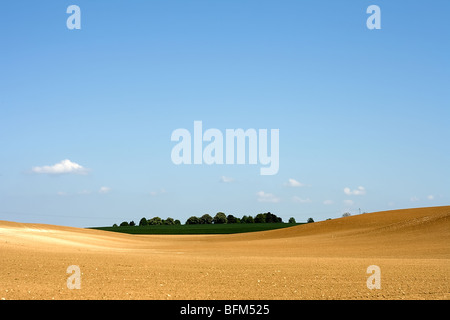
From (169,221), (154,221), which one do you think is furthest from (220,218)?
(154,221)

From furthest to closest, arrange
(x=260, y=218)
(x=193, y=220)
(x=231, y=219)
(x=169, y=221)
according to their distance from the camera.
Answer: (x=231, y=219) < (x=193, y=220) < (x=169, y=221) < (x=260, y=218)

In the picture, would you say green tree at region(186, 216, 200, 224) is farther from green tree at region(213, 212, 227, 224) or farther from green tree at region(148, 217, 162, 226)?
green tree at region(148, 217, 162, 226)

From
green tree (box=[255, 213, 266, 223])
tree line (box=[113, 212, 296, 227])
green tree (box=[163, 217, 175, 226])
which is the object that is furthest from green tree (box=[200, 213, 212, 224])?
green tree (box=[255, 213, 266, 223])

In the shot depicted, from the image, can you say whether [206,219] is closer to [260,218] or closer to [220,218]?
[220,218]

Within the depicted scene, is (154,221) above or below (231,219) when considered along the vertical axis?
below

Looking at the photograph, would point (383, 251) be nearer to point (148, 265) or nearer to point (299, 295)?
point (148, 265)

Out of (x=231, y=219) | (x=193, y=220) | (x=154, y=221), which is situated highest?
(x=231, y=219)

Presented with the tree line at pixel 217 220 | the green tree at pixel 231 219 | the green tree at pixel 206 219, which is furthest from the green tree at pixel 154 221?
the green tree at pixel 231 219

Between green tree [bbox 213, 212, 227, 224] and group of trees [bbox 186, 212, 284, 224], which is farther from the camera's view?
green tree [bbox 213, 212, 227, 224]

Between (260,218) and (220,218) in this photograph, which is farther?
(220,218)

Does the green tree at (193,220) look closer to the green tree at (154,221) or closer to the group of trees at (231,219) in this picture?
the group of trees at (231,219)

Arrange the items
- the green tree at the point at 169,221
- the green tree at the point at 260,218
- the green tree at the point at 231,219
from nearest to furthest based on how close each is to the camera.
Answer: the green tree at the point at 260,218, the green tree at the point at 169,221, the green tree at the point at 231,219

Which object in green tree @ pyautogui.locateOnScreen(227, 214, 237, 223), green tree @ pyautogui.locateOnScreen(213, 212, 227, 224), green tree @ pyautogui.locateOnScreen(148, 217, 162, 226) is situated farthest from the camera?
green tree @ pyautogui.locateOnScreen(213, 212, 227, 224)
